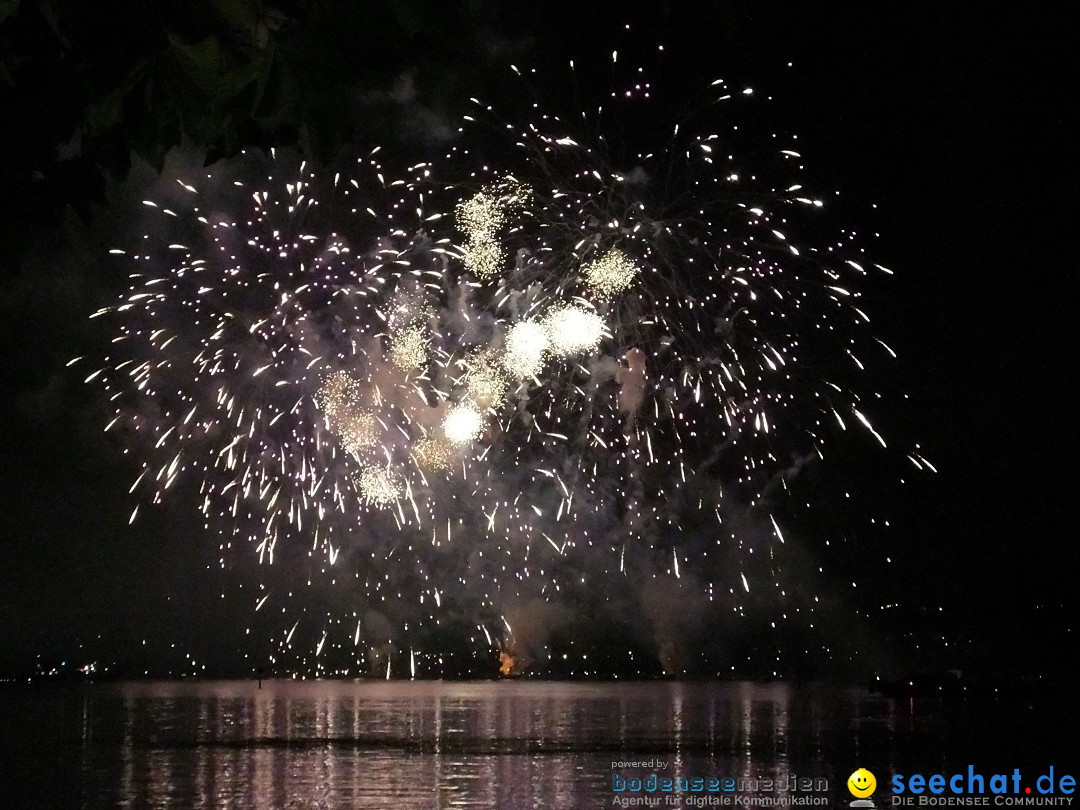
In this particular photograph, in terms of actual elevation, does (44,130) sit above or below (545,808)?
above

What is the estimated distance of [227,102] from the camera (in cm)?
463

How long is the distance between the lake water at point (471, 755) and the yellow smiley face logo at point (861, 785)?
0.83ft

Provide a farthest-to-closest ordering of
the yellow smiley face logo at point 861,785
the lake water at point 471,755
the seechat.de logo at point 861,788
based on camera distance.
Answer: the lake water at point 471,755, the yellow smiley face logo at point 861,785, the seechat.de logo at point 861,788

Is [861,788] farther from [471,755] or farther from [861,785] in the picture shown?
[471,755]

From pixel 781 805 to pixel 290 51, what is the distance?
1998 centimetres

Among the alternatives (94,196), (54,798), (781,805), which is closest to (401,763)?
(54,798)

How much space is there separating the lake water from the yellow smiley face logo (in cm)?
25

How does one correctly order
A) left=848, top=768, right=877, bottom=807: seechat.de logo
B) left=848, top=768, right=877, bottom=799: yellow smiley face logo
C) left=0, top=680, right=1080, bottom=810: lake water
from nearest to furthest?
1. left=848, top=768, right=877, bottom=807: seechat.de logo
2. left=848, top=768, right=877, bottom=799: yellow smiley face logo
3. left=0, top=680, right=1080, bottom=810: lake water

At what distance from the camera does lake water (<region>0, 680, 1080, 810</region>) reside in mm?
24266

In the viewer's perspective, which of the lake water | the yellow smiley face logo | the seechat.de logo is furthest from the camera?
the lake water

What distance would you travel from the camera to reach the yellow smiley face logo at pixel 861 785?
24.0m

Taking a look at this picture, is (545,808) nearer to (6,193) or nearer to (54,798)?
(54,798)

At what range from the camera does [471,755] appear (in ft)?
119

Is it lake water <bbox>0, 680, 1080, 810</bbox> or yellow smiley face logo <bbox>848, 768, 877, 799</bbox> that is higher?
yellow smiley face logo <bbox>848, 768, 877, 799</bbox>
